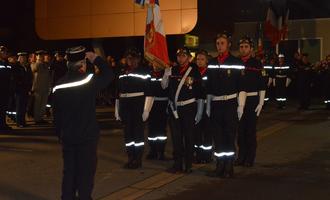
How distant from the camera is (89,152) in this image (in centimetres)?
632

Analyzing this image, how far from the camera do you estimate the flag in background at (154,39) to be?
9852 millimetres

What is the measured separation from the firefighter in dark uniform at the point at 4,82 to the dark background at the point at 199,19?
13992mm

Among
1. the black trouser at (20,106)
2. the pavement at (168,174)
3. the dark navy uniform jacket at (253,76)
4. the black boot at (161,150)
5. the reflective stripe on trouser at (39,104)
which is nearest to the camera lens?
the pavement at (168,174)

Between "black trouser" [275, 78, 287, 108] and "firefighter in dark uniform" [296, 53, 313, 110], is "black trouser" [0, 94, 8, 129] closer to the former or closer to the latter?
"black trouser" [275, 78, 287, 108]

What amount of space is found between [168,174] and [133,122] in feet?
3.45

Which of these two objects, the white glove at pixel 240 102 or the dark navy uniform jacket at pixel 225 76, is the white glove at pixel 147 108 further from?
the white glove at pixel 240 102

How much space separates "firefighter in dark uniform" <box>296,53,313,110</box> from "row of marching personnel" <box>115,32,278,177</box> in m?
11.1

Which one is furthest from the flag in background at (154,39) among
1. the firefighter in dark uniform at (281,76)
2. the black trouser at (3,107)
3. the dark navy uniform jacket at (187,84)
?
the firefighter in dark uniform at (281,76)

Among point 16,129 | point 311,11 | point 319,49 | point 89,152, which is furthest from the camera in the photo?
point 311,11

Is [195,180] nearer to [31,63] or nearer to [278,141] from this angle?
[278,141]

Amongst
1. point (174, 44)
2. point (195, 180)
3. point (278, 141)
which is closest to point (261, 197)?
point (195, 180)

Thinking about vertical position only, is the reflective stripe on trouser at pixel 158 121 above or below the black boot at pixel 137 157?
above

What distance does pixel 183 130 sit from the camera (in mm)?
9406

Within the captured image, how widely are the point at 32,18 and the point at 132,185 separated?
Answer: 26612 mm
